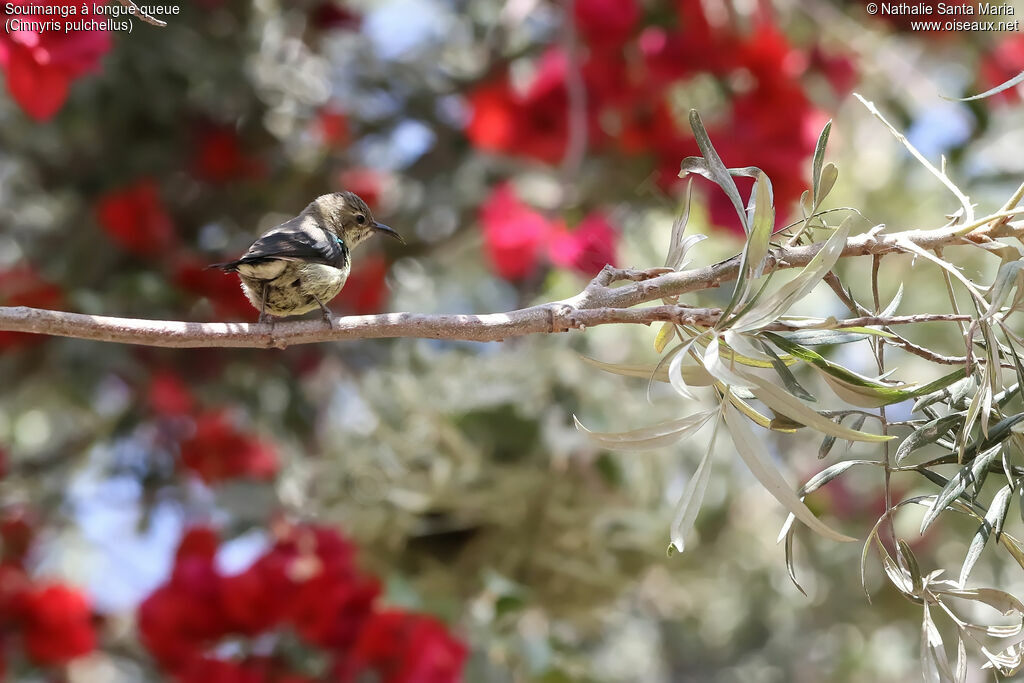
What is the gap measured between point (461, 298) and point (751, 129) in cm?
135

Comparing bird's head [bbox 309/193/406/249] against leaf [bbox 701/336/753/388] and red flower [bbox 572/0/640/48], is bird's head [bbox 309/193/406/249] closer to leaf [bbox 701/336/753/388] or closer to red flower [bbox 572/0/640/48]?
red flower [bbox 572/0/640/48]

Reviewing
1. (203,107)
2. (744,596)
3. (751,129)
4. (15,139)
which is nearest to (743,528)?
(744,596)

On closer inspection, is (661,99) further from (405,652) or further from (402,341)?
(405,652)

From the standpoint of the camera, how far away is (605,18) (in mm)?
2057

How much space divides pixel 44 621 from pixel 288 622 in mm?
593

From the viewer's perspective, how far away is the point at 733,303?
2.30 ft

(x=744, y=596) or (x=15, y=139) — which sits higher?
(x=15, y=139)

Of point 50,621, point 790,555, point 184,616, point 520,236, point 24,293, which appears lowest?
point 50,621

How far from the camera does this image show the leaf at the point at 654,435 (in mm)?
757

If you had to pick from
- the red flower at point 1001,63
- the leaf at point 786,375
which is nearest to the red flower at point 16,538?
the leaf at point 786,375

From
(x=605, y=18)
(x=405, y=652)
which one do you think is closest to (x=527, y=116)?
(x=605, y=18)

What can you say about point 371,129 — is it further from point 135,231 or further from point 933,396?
point 933,396

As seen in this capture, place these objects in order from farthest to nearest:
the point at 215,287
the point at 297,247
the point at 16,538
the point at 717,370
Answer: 1. the point at 16,538
2. the point at 215,287
3. the point at 297,247
4. the point at 717,370

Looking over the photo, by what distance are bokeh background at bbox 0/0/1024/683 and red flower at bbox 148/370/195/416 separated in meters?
0.01
